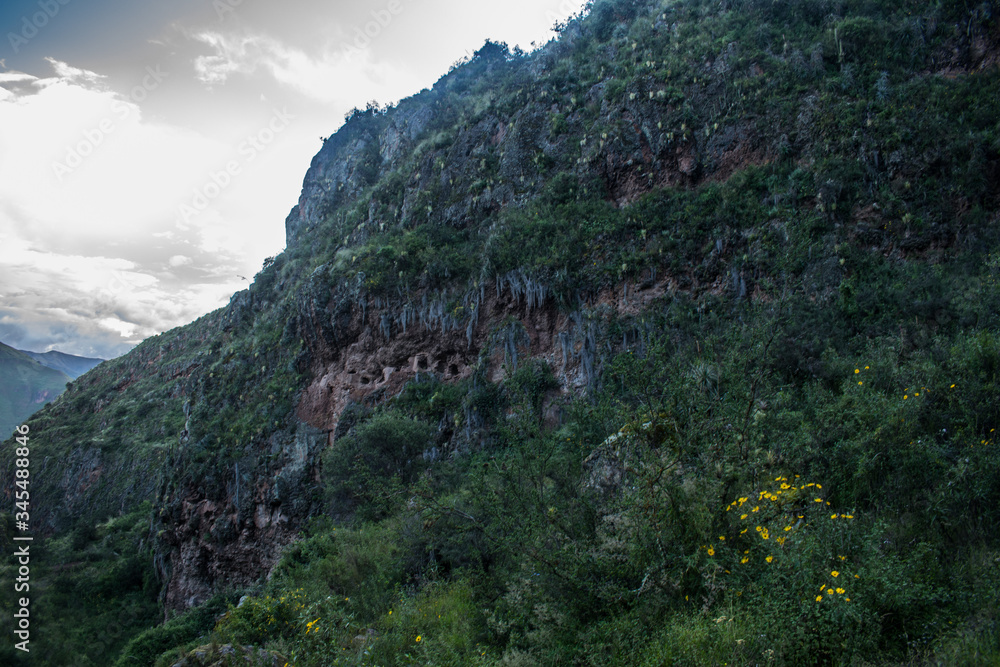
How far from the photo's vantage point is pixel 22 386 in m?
87.9

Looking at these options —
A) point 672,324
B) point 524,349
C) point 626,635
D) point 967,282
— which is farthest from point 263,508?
point 967,282

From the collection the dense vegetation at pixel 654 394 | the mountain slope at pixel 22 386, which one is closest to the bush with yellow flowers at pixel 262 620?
the dense vegetation at pixel 654 394

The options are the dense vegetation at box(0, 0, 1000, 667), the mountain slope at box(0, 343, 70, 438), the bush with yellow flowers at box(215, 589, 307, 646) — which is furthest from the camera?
the mountain slope at box(0, 343, 70, 438)

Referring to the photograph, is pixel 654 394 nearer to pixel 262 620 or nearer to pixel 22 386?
pixel 262 620

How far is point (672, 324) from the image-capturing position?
1862 centimetres

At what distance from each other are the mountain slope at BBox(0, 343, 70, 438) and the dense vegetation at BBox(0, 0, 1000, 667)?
173 feet

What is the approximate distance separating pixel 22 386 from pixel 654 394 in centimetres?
12067

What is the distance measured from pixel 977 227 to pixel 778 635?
1787 cm

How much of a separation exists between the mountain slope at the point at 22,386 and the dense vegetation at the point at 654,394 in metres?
52.6

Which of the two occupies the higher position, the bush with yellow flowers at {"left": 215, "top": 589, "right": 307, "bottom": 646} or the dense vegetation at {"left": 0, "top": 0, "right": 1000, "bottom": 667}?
the dense vegetation at {"left": 0, "top": 0, "right": 1000, "bottom": 667}

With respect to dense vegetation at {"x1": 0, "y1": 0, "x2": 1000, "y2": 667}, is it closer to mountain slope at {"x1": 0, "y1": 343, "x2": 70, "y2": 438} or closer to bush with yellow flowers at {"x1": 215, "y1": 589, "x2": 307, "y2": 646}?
bush with yellow flowers at {"x1": 215, "y1": 589, "x2": 307, "y2": 646}

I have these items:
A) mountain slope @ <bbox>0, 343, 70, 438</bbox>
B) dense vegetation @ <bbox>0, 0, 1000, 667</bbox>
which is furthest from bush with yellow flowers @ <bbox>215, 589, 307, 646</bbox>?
mountain slope @ <bbox>0, 343, 70, 438</bbox>

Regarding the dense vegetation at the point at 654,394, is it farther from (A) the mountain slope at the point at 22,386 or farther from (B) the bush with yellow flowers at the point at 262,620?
(A) the mountain slope at the point at 22,386

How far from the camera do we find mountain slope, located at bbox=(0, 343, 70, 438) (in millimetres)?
81000
